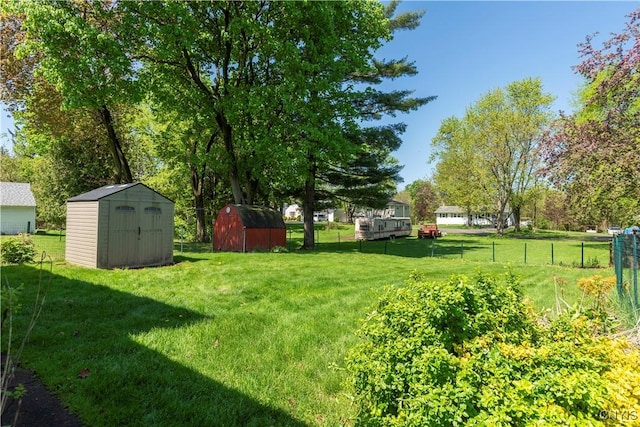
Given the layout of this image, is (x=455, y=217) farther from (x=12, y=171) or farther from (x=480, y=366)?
(x=480, y=366)

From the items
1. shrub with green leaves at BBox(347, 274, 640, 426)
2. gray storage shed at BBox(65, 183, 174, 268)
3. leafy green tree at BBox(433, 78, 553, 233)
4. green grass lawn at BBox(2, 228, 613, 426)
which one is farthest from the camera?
leafy green tree at BBox(433, 78, 553, 233)

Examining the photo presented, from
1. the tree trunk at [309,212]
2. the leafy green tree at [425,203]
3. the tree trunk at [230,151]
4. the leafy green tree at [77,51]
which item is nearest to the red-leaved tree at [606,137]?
the tree trunk at [309,212]

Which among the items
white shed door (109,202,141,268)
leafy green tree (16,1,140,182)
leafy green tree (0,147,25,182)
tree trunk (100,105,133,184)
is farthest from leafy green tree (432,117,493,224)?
leafy green tree (0,147,25,182)

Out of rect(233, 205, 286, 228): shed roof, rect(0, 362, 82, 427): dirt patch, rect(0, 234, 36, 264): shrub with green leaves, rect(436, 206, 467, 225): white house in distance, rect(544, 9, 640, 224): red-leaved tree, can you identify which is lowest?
rect(0, 362, 82, 427): dirt patch

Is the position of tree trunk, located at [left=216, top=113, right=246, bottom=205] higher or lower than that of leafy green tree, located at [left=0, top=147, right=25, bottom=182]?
lower

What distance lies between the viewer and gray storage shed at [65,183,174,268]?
10.2 meters

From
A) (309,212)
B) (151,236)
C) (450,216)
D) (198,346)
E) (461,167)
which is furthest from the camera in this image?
(450,216)

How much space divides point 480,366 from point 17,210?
37380mm

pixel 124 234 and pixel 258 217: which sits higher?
pixel 258 217

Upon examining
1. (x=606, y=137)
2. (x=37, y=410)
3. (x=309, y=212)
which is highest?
(x=606, y=137)

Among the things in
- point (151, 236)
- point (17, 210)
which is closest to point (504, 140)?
point (151, 236)

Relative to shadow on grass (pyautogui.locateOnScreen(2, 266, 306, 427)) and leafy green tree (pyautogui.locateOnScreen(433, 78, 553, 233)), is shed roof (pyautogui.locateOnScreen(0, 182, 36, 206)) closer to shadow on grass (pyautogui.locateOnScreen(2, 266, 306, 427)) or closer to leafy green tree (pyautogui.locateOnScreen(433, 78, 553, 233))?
shadow on grass (pyautogui.locateOnScreen(2, 266, 306, 427))

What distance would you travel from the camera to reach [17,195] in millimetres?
28953

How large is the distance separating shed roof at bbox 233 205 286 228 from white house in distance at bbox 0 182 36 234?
2360 cm
